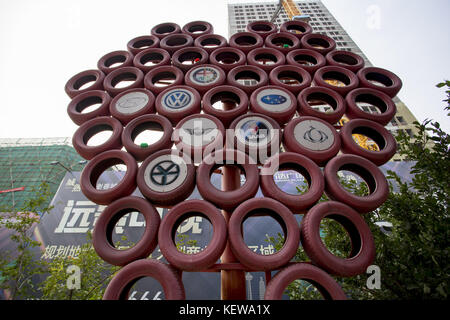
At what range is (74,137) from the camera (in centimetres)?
486

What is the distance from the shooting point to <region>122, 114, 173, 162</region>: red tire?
4535mm

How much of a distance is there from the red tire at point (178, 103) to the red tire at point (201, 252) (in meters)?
2.36

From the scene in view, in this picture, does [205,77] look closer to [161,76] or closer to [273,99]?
[161,76]

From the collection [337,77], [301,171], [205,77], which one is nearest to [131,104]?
[205,77]

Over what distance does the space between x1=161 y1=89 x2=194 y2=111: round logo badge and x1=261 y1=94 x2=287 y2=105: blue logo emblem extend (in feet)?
6.25

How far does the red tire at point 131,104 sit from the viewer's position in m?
5.13

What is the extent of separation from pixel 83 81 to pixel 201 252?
6772 mm

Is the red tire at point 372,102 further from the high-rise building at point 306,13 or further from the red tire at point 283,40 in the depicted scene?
the high-rise building at point 306,13

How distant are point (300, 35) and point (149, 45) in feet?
19.1

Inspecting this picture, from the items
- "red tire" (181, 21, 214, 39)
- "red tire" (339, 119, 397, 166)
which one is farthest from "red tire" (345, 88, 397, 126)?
"red tire" (181, 21, 214, 39)

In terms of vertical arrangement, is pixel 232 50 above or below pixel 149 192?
above

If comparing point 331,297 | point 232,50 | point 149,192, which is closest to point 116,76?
point 232,50

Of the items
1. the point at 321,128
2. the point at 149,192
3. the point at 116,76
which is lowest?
the point at 149,192

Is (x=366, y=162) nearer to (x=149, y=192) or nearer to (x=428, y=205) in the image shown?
(x=428, y=205)
